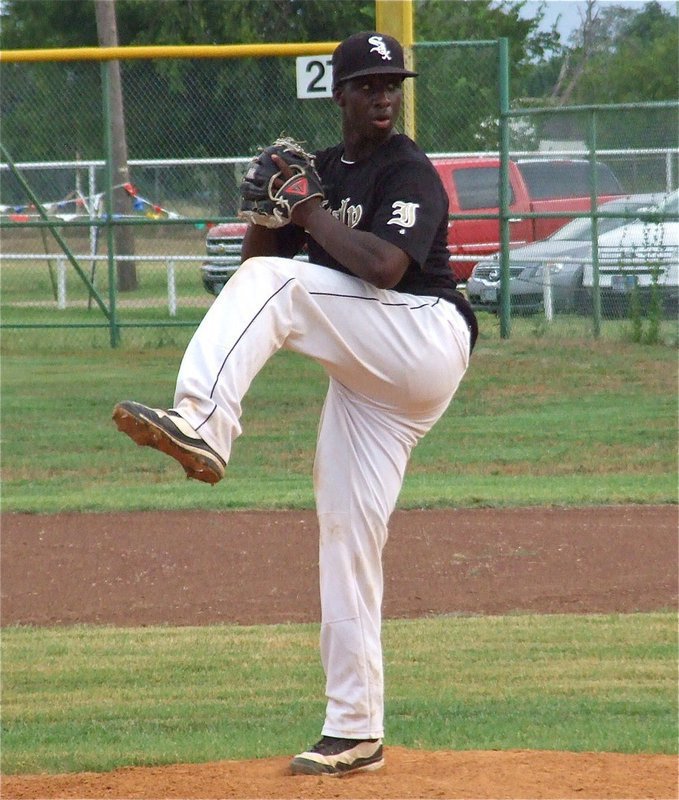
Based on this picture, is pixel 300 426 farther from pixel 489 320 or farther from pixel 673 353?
pixel 673 353

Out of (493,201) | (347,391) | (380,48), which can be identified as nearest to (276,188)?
(380,48)

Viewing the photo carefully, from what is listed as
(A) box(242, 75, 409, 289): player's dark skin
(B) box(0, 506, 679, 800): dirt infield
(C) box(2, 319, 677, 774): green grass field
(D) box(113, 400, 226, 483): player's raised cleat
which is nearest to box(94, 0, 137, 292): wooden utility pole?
(C) box(2, 319, 677, 774): green grass field

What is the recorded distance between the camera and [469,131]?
556 inches

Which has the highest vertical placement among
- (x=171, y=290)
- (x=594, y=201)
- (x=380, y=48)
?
(x=380, y=48)

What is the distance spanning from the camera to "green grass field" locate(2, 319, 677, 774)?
5203mm

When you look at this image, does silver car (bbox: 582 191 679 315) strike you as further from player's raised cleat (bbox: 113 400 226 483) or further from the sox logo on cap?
player's raised cleat (bbox: 113 400 226 483)

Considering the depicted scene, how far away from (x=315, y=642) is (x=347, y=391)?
2.62 metres

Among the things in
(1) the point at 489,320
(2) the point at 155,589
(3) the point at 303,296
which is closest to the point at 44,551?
(2) the point at 155,589

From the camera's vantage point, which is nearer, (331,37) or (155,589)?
(155,589)

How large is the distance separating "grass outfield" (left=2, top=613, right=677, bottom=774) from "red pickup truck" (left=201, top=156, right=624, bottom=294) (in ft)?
25.4

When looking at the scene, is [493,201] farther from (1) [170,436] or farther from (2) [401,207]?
(1) [170,436]

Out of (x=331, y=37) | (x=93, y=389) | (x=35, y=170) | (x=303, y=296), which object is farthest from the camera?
(x=331, y=37)

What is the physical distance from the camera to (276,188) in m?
3.92

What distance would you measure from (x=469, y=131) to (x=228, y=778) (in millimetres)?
10827
